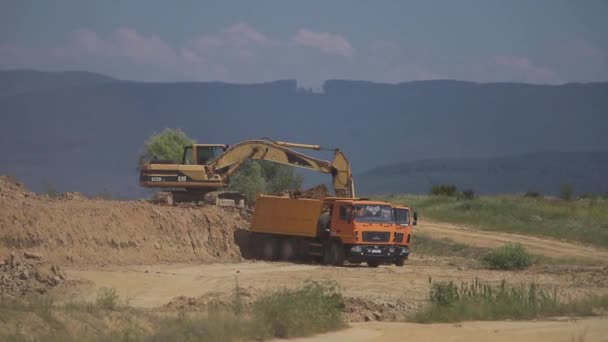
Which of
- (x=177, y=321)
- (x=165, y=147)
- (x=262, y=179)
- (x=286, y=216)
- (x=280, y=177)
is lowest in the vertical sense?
(x=177, y=321)

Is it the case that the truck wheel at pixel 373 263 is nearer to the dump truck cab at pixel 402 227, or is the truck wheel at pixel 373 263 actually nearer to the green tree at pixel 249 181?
the dump truck cab at pixel 402 227

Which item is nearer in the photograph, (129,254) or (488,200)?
(129,254)

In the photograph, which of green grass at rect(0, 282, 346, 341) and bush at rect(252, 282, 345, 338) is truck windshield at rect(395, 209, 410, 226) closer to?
green grass at rect(0, 282, 346, 341)

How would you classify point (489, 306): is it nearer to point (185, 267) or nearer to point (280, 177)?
point (185, 267)

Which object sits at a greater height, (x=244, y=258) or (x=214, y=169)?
(x=214, y=169)

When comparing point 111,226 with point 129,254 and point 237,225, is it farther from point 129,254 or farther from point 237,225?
point 237,225

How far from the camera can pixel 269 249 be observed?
138 feet

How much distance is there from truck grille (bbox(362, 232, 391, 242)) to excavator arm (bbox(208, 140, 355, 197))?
4.03 metres

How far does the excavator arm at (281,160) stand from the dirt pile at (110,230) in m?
1.76

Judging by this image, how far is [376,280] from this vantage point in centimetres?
3434

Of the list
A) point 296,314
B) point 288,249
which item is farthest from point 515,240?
point 296,314

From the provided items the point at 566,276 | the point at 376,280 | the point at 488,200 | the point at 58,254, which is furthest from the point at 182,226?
the point at 488,200

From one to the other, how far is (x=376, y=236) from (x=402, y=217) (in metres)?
1.35

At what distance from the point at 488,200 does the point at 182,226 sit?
3219cm
